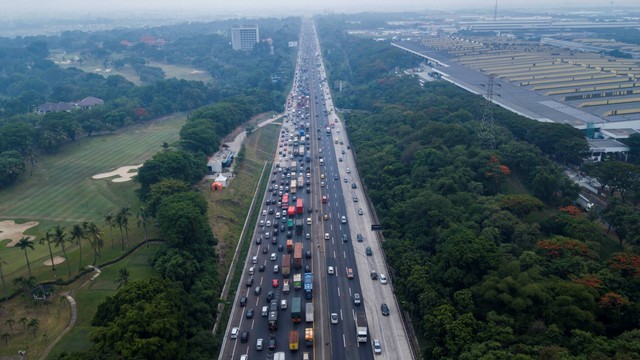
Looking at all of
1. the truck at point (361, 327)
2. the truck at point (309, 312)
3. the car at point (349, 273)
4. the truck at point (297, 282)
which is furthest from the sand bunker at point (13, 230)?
the truck at point (361, 327)

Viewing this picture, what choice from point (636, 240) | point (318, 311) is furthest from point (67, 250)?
point (636, 240)

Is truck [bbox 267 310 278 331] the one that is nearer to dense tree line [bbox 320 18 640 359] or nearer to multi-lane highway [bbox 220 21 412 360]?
multi-lane highway [bbox 220 21 412 360]

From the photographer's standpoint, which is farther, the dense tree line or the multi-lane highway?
the multi-lane highway

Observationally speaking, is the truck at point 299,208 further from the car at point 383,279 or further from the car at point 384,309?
the car at point 384,309

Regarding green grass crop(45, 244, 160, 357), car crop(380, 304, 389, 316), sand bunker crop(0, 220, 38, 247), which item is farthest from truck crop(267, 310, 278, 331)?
sand bunker crop(0, 220, 38, 247)

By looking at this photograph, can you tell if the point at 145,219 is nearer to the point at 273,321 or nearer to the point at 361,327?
the point at 273,321

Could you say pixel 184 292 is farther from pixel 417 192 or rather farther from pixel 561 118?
pixel 561 118
